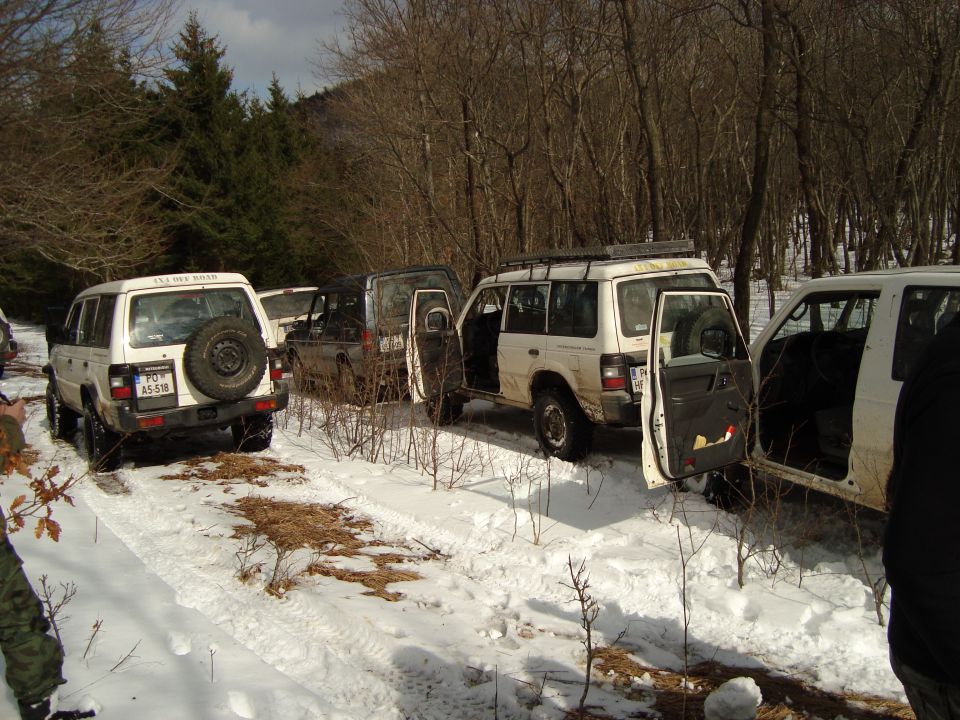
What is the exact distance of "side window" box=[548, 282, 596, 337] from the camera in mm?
6750

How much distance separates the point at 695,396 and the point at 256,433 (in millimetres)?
4880

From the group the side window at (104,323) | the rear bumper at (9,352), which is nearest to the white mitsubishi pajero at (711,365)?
the side window at (104,323)

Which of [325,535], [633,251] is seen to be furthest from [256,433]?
[633,251]

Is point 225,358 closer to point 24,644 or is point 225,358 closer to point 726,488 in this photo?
point 24,644

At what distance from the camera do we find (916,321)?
14.0 ft

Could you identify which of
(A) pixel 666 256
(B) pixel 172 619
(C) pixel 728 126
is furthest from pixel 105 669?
(C) pixel 728 126

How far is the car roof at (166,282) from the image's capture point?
708 cm

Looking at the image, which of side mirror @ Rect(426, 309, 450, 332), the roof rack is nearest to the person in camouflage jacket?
the roof rack

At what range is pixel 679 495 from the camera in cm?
556

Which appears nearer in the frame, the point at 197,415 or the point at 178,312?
the point at 197,415

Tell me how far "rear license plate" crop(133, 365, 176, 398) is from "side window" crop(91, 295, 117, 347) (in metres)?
0.51

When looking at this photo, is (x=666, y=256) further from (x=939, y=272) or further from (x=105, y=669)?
(x=105, y=669)

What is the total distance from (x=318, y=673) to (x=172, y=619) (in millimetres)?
942

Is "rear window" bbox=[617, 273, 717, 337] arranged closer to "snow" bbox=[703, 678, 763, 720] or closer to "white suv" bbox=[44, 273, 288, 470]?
"white suv" bbox=[44, 273, 288, 470]
